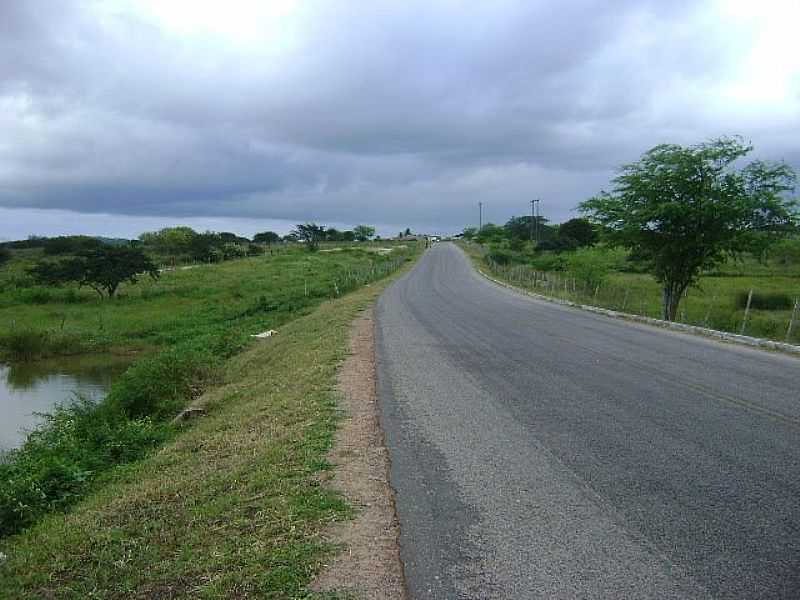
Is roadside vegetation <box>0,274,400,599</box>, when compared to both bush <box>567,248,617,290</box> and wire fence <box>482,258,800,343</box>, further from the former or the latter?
bush <box>567,248,617,290</box>

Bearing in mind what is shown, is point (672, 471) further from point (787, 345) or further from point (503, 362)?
point (787, 345)

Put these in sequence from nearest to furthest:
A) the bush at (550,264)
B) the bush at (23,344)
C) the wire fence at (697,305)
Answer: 1. the wire fence at (697,305)
2. the bush at (23,344)
3. the bush at (550,264)

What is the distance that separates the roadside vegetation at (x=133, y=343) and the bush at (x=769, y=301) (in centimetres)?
2167

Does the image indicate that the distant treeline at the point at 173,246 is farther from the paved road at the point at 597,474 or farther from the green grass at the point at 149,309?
the paved road at the point at 597,474

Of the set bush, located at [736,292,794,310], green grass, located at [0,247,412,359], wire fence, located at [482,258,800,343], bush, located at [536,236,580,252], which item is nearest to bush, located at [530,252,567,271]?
wire fence, located at [482,258,800,343]

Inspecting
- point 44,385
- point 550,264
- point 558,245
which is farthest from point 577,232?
point 44,385

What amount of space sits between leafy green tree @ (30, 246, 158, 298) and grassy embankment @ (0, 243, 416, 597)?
27465 millimetres

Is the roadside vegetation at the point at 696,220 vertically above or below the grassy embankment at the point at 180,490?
above

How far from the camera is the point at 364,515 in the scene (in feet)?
17.1

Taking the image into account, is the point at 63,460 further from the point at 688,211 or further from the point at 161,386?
the point at 688,211

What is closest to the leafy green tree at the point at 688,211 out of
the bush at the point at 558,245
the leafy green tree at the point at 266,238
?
the bush at the point at 558,245

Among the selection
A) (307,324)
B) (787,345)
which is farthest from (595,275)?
(787,345)

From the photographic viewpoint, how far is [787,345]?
14.3 m

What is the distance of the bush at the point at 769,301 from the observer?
3350 centimetres
